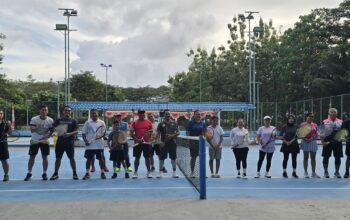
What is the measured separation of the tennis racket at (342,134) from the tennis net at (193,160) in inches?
151

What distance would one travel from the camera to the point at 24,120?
44344mm

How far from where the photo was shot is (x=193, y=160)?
39.2ft

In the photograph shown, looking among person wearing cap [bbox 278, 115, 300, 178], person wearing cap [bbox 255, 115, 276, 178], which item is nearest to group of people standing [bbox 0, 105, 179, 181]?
person wearing cap [bbox 255, 115, 276, 178]

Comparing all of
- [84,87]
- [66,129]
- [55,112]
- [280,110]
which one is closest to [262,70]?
[280,110]

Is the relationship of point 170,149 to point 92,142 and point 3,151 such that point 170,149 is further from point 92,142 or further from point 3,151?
point 3,151

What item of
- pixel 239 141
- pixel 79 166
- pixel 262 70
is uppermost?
pixel 262 70

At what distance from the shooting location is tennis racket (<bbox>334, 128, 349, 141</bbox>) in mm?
12758

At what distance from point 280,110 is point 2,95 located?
87.2ft

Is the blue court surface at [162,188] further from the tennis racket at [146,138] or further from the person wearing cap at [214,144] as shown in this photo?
the tennis racket at [146,138]

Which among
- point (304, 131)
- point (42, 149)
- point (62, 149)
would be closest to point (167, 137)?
point (62, 149)

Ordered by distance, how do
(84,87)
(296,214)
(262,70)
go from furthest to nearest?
(84,87)
(262,70)
(296,214)

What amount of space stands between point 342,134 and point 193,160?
13.3 ft

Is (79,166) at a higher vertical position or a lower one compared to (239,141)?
lower

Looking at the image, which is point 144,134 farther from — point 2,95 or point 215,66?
point 215,66
